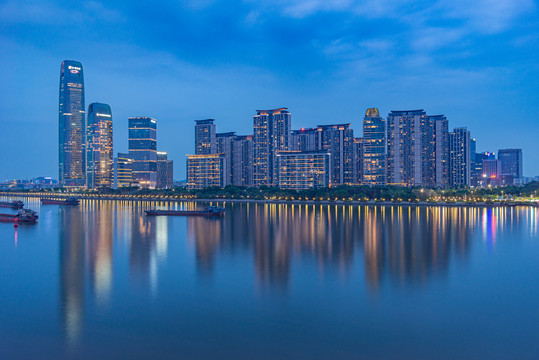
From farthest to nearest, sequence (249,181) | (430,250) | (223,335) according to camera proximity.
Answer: (249,181)
(430,250)
(223,335)

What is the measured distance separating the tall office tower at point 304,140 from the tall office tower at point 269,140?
14.2m

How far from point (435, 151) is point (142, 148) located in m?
122

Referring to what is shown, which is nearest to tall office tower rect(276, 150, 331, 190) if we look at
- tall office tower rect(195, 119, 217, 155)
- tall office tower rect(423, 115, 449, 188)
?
tall office tower rect(423, 115, 449, 188)

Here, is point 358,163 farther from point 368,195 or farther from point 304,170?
point 368,195

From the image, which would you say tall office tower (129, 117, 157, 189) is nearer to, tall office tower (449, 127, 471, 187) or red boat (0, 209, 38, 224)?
tall office tower (449, 127, 471, 187)

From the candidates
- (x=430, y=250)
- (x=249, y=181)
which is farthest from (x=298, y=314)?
(x=249, y=181)

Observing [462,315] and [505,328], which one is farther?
[462,315]

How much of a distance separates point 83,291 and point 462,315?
1570 cm

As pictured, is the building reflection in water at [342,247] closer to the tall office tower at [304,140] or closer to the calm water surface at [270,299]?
the calm water surface at [270,299]

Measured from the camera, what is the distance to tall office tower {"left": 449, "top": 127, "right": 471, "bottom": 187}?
140 metres

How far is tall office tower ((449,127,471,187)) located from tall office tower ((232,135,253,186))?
72840 millimetres

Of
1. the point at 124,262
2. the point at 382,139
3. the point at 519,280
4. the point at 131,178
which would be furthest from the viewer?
the point at 131,178

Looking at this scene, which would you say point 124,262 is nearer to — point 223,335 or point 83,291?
point 83,291

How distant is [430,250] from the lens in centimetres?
2780
